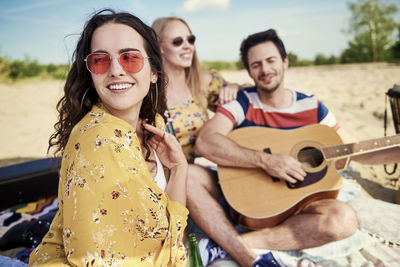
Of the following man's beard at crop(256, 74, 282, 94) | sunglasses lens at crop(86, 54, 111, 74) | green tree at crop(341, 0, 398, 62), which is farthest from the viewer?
green tree at crop(341, 0, 398, 62)

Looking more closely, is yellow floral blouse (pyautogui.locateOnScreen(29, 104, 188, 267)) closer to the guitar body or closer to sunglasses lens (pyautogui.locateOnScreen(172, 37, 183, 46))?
the guitar body

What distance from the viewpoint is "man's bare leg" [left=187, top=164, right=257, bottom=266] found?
7.16 ft

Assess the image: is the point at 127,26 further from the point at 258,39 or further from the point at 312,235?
the point at 312,235

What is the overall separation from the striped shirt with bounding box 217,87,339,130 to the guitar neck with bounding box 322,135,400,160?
406 millimetres

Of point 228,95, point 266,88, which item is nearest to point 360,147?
point 266,88

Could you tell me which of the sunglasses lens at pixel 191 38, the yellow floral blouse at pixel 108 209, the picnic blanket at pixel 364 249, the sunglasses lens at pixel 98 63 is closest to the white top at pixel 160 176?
the yellow floral blouse at pixel 108 209

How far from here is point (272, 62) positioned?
2.78 metres

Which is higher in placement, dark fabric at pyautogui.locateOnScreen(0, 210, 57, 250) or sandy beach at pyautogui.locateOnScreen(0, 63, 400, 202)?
sandy beach at pyautogui.locateOnScreen(0, 63, 400, 202)

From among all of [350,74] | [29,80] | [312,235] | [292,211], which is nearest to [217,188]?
[292,211]

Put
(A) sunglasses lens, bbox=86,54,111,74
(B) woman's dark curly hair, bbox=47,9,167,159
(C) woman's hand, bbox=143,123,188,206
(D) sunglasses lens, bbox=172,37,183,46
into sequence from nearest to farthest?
(A) sunglasses lens, bbox=86,54,111,74
(B) woman's dark curly hair, bbox=47,9,167,159
(C) woman's hand, bbox=143,123,188,206
(D) sunglasses lens, bbox=172,37,183,46

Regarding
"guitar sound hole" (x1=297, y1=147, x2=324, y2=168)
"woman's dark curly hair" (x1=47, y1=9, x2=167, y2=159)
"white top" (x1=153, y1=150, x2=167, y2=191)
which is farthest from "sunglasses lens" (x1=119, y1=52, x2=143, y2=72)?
"guitar sound hole" (x1=297, y1=147, x2=324, y2=168)

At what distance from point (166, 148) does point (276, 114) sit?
4.53ft

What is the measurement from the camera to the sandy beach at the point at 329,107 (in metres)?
3.79

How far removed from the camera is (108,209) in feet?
3.66
